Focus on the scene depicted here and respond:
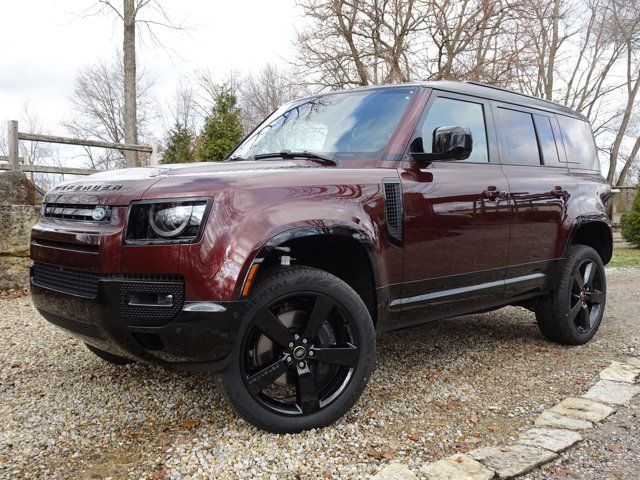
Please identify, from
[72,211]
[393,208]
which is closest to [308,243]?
[393,208]

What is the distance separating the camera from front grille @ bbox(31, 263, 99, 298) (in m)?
2.42

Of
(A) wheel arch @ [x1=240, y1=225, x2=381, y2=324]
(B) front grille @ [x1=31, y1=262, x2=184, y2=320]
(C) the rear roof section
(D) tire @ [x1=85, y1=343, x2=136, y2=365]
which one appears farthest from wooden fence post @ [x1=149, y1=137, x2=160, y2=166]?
(B) front grille @ [x1=31, y1=262, x2=184, y2=320]

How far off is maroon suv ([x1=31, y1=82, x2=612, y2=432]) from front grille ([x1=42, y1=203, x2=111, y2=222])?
0.6 inches

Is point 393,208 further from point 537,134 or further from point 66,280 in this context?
point 537,134

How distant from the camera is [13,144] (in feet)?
28.7

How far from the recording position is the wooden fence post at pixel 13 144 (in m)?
8.55

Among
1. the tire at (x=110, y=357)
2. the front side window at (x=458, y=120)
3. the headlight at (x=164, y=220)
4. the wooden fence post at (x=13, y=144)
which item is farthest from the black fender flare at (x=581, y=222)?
the wooden fence post at (x=13, y=144)

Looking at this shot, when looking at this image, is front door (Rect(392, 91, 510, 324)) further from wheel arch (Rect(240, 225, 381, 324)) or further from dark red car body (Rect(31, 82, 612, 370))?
wheel arch (Rect(240, 225, 381, 324))

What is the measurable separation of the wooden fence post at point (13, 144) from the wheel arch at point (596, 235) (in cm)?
807

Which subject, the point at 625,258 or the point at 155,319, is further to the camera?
the point at 625,258

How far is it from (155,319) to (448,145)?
1.88 m

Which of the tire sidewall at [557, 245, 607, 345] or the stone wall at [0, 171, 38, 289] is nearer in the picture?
the tire sidewall at [557, 245, 607, 345]

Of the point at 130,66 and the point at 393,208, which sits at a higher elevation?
the point at 130,66

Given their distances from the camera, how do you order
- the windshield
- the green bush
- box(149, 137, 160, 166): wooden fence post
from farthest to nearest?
the green bush, box(149, 137, 160, 166): wooden fence post, the windshield
